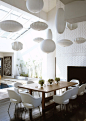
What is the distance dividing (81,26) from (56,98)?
5255mm

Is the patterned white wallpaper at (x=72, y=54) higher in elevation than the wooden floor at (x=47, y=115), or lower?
higher

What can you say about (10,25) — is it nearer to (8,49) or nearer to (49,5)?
(49,5)

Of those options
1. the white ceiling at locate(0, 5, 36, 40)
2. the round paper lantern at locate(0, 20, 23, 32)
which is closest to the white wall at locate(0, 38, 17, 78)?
the white ceiling at locate(0, 5, 36, 40)

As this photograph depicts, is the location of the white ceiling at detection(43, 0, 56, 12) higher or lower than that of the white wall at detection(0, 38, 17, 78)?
higher

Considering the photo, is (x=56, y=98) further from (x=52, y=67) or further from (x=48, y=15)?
(x=48, y=15)

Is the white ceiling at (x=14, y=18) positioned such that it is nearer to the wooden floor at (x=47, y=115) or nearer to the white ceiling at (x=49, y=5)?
the white ceiling at (x=49, y=5)

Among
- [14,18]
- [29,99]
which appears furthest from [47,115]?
[14,18]

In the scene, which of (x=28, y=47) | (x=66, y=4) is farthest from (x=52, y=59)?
(x=66, y=4)

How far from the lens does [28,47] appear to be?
13055 millimetres

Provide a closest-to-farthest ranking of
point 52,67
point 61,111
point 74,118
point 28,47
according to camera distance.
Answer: point 74,118, point 61,111, point 52,67, point 28,47

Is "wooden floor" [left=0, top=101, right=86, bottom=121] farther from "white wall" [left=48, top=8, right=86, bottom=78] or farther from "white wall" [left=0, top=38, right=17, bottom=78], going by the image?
"white wall" [left=0, top=38, right=17, bottom=78]

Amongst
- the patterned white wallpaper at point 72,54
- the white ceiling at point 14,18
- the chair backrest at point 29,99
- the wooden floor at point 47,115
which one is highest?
the white ceiling at point 14,18

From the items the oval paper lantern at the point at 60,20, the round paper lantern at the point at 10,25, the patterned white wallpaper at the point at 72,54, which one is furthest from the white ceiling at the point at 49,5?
the oval paper lantern at the point at 60,20

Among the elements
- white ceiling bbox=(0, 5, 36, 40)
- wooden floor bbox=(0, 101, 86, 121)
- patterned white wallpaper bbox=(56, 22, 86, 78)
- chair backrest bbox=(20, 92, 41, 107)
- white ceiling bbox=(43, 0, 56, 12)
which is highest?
white ceiling bbox=(43, 0, 56, 12)
